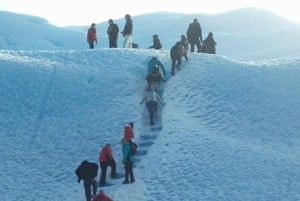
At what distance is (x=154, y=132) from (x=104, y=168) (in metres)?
4.73

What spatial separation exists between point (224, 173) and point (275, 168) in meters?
2.11

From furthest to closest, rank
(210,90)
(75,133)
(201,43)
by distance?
(201,43) < (210,90) < (75,133)

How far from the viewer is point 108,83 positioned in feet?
121

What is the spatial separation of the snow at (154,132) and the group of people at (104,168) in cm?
45

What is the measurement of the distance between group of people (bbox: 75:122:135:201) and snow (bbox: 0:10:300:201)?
45 cm

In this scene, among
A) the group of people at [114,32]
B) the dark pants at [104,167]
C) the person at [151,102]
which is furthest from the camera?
the group of people at [114,32]

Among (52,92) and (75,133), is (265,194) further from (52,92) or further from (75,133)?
(52,92)

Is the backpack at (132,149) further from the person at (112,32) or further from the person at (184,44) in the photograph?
the person at (112,32)

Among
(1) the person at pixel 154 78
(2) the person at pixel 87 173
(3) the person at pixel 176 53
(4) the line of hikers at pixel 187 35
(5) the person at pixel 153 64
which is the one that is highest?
(4) the line of hikers at pixel 187 35

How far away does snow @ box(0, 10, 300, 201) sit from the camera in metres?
27.4

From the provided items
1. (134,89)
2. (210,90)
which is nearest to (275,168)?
(210,90)

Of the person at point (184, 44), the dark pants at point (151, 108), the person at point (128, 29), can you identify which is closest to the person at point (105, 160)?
the dark pants at point (151, 108)

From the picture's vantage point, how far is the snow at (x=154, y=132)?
27.4 meters

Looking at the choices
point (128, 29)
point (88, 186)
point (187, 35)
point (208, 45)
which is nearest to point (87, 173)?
point (88, 186)
